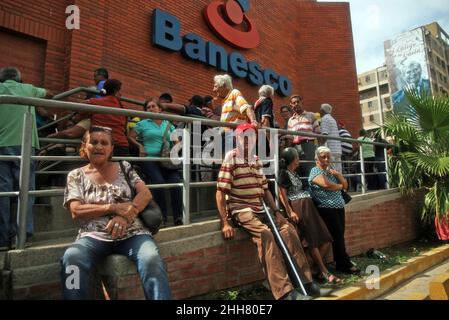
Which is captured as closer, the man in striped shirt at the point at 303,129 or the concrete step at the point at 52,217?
the concrete step at the point at 52,217

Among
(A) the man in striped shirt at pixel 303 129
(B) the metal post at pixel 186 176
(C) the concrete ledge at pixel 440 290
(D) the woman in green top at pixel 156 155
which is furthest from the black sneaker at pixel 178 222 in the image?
(C) the concrete ledge at pixel 440 290

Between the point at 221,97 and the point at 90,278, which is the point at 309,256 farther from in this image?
the point at 90,278

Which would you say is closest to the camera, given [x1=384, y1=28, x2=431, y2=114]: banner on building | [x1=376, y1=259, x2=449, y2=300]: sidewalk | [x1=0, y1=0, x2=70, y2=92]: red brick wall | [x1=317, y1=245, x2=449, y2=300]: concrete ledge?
[x1=317, y1=245, x2=449, y2=300]: concrete ledge

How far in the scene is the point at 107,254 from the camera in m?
2.56

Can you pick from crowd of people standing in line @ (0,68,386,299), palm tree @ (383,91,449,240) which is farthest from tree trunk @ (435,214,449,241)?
crowd of people standing in line @ (0,68,386,299)

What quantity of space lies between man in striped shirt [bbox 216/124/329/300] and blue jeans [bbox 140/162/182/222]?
57cm

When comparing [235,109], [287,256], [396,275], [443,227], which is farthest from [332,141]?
[287,256]

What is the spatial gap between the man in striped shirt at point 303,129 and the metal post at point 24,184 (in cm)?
373

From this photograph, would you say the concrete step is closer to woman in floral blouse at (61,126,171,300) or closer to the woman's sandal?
woman in floral blouse at (61,126,171,300)

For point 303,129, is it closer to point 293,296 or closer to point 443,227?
point 293,296

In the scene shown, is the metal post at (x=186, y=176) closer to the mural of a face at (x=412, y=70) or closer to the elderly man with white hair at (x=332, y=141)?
the elderly man with white hair at (x=332, y=141)

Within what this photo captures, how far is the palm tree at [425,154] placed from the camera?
258 inches

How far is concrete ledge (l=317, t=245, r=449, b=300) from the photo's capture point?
12.1 feet

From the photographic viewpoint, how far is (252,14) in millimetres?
9664
